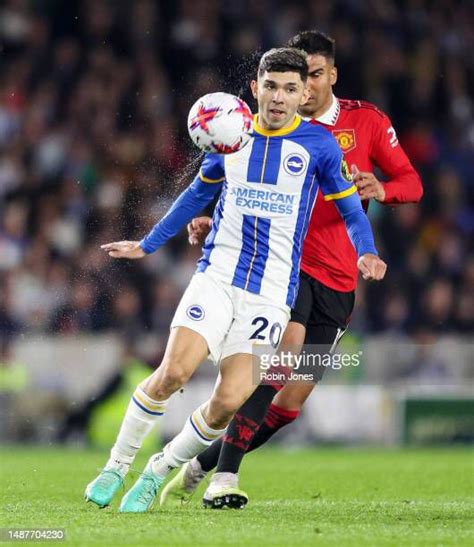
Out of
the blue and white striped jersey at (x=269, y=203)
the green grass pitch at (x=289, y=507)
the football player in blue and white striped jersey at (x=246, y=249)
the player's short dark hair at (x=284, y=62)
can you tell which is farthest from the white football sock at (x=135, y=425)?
the player's short dark hair at (x=284, y=62)

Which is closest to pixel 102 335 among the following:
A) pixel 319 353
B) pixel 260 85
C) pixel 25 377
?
pixel 25 377

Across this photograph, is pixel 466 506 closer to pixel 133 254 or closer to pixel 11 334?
pixel 133 254

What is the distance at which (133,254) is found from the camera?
658cm

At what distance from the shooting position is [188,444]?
6.45 meters

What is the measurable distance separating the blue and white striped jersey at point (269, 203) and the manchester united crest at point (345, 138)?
0.71 meters

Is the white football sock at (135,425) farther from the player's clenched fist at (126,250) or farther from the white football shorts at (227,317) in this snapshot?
the player's clenched fist at (126,250)

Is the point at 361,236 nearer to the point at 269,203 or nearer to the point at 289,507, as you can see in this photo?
the point at 269,203

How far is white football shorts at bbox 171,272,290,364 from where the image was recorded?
6176 mm

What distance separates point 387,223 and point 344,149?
24.6 feet

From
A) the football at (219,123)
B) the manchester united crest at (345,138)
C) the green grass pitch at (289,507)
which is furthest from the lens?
the manchester united crest at (345,138)

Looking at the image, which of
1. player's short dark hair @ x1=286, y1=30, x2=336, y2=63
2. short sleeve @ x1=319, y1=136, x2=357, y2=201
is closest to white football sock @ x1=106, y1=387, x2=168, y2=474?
short sleeve @ x1=319, y1=136, x2=357, y2=201

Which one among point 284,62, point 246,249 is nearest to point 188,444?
point 246,249

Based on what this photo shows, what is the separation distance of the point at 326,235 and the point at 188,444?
1443 mm

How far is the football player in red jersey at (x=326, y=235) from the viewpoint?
6.91m
